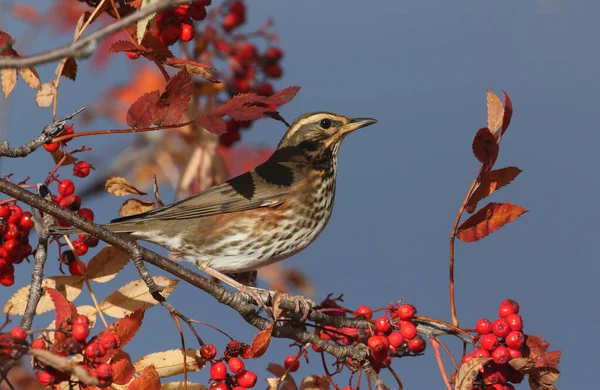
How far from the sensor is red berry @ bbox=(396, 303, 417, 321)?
129 inches

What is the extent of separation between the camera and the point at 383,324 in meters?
3.31

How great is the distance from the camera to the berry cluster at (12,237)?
3.31m

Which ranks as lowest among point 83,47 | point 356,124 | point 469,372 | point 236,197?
point 469,372

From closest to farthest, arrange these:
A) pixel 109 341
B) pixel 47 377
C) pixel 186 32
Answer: pixel 47 377 < pixel 109 341 < pixel 186 32

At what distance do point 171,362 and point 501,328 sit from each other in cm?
137

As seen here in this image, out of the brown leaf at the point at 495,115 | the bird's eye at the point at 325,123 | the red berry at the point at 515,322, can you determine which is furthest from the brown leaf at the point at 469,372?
the bird's eye at the point at 325,123

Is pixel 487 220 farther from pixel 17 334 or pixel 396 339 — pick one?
pixel 17 334

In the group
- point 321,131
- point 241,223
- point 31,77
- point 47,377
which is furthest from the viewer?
point 321,131

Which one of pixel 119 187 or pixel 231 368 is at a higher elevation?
pixel 119 187

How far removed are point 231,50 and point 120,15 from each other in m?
1.72

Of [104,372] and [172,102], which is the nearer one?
[104,372]

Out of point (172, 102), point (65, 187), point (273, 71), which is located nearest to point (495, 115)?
point (172, 102)

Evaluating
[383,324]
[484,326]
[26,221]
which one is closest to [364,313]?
[383,324]

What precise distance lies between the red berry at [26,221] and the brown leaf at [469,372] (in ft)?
6.60
